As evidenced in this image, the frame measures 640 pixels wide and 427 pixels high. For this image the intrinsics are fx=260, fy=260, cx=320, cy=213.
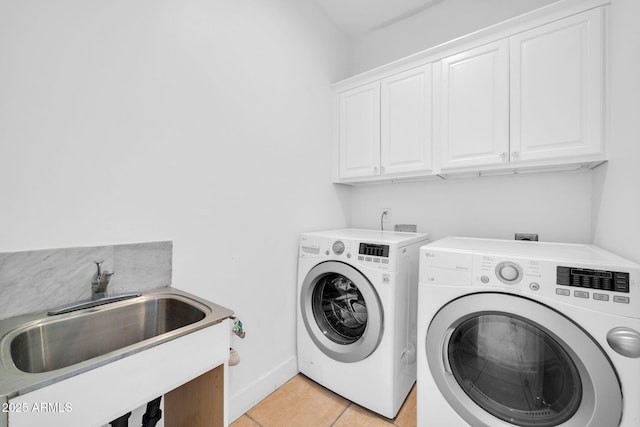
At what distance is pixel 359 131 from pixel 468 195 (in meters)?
0.98

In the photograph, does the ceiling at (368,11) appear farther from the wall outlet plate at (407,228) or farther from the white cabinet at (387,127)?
the wall outlet plate at (407,228)

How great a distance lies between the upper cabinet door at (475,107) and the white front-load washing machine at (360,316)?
65 cm

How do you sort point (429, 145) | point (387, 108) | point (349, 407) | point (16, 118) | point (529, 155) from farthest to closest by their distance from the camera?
point (387, 108), point (429, 145), point (349, 407), point (529, 155), point (16, 118)

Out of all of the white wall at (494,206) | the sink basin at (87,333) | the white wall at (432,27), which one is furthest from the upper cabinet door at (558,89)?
the sink basin at (87,333)

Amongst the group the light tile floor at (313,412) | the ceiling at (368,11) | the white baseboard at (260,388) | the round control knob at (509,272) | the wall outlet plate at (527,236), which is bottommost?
the light tile floor at (313,412)

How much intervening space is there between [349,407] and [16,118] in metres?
2.11

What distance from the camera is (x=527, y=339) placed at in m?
1.12

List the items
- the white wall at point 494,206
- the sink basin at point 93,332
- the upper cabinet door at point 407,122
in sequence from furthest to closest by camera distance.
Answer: the upper cabinet door at point 407,122 → the white wall at point 494,206 → the sink basin at point 93,332

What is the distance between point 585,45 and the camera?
132cm

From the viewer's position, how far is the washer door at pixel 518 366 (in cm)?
96

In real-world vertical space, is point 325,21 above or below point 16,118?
above

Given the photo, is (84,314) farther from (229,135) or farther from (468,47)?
(468,47)

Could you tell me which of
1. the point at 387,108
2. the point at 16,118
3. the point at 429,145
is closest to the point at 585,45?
the point at 429,145

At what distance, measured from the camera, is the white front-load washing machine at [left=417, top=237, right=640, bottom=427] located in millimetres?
926
